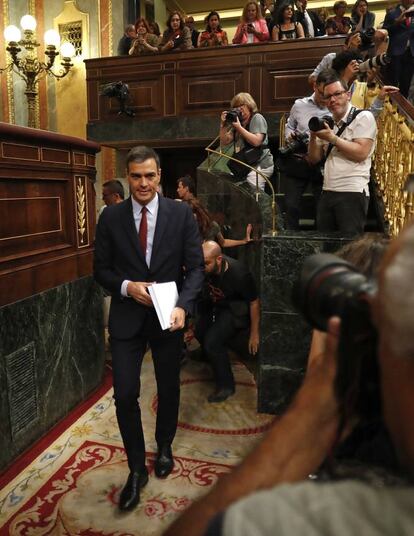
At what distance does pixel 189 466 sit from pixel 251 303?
4.15ft

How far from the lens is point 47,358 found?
2902 millimetres

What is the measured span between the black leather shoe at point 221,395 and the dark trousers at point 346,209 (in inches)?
54.9

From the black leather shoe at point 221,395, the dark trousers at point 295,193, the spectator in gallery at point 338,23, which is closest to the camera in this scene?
the black leather shoe at point 221,395

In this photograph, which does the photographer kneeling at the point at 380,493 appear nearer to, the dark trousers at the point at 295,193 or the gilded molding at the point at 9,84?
the dark trousers at the point at 295,193

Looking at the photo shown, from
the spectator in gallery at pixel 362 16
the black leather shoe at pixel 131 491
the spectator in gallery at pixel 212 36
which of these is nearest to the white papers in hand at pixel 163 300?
the black leather shoe at pixel 131 491

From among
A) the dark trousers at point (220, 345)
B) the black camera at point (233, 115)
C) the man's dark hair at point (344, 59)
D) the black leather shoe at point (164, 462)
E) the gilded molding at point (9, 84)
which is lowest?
the black leather shoe at point (164, 462)

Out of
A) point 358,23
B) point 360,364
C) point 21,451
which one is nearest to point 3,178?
point 21,451

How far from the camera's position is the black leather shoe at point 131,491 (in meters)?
2.25

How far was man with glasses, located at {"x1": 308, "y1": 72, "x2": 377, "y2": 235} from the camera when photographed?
2.86 m

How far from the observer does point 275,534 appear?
477mm

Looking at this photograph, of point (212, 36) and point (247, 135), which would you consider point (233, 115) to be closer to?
point (247, 135)

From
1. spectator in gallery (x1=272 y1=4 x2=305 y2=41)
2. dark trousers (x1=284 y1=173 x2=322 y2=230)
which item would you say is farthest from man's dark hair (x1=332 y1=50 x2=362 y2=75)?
spectator in gallery (x1=272 y1=4 x2=305 y2=41)

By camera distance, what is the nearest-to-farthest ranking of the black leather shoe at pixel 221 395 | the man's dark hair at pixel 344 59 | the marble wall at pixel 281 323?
the marble wall at pixel 281 323 < the black leather shoe at pixel 221 395 < the man's dark hair at pixel 344 59

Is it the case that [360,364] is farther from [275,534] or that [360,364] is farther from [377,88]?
[377,88]
